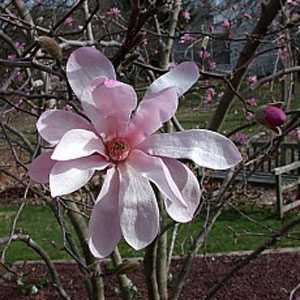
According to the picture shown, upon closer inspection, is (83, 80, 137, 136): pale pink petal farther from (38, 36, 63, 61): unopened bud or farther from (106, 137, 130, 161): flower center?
(38, 36, 63, 61): unopened bud

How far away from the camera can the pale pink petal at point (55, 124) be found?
584mm

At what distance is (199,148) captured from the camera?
61cm

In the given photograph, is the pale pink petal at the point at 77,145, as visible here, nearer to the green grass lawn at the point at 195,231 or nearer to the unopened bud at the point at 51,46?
the unopened bud at the point at 51,46

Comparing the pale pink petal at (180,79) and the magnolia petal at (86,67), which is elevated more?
the magnolia petal at (86,67)

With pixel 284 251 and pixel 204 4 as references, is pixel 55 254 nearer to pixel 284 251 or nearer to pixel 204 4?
pixel 284 251

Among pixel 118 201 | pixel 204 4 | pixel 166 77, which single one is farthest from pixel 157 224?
pixel 204 4

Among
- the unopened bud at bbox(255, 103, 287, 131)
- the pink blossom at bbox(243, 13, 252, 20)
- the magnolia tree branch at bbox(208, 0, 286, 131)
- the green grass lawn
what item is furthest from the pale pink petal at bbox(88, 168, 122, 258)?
the pink blossom at bbox(243, 13, 252, 20)

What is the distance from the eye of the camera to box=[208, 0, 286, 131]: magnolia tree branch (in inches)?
79.4

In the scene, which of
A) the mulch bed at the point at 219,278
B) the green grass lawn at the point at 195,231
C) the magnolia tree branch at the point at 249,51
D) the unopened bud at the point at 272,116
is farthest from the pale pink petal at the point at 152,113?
the green grass lawn at the point at 195,231

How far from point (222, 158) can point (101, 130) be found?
0.13 m

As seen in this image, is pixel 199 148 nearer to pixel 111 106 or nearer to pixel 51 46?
pixel 111 106

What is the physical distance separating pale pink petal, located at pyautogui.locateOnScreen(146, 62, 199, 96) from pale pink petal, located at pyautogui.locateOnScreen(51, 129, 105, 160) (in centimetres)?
8

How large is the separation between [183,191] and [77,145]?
0.12 meters

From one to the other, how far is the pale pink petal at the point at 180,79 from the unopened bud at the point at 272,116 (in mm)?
114
